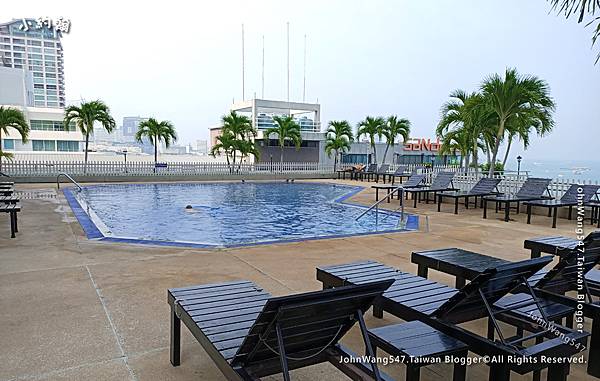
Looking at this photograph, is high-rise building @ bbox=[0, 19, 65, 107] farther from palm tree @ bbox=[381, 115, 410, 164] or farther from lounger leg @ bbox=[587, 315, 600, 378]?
lounger leg @ bbox=[587, 315, 600, 378]

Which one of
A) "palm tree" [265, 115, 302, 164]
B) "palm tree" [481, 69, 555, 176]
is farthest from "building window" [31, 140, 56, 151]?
"palm tree" [481, 69, 555, 176]

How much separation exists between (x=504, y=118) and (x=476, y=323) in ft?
34.9

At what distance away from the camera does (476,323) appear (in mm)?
3898

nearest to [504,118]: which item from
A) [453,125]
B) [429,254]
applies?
[453,125]

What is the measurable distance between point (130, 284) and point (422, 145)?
130ft

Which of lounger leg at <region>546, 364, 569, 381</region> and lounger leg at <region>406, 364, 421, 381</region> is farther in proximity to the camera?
lounger leg at <region>546, 364, 569, 381</region>

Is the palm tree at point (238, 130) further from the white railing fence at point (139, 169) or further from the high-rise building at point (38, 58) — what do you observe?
the high-rise building at point (38, 58)

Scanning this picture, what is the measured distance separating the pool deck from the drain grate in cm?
440

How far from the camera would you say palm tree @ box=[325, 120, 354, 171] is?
27375 millimetres

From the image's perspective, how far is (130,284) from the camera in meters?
4.66

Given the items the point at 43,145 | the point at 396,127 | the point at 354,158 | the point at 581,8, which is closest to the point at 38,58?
the point at 43,145

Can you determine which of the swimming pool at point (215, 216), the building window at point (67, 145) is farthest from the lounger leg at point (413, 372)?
the building window at point (67, 145)

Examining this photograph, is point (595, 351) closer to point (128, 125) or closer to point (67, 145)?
point (67, 145)

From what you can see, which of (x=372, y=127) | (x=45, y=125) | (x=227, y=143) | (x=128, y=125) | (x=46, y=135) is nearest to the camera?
(x=227, y=143)
